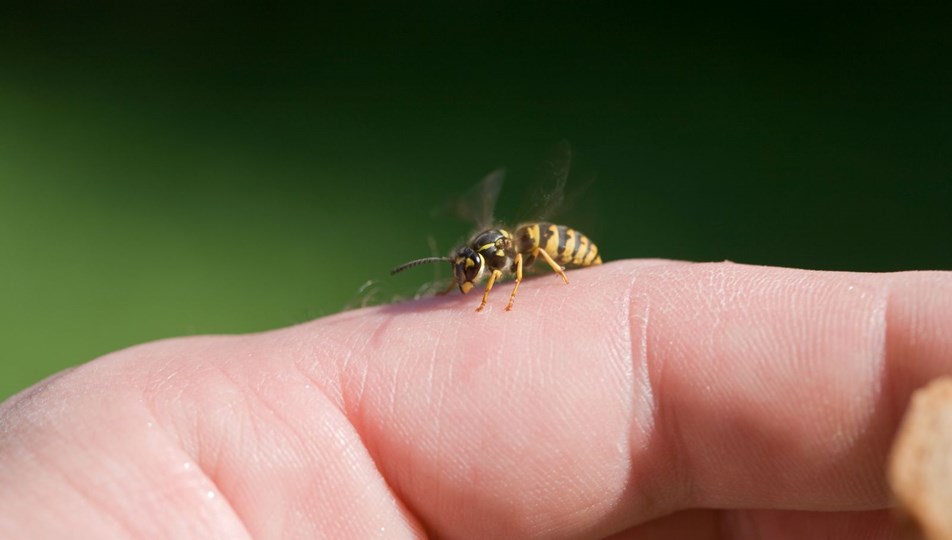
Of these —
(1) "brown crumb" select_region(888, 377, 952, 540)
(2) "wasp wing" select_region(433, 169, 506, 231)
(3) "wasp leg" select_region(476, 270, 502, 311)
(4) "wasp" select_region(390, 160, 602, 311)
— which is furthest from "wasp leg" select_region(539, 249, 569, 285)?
(1) "brown crumb" select_region(888, 377, 952, 540)

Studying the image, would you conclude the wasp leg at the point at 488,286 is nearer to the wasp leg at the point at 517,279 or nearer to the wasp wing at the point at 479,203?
the wasp leg at the point at 517,279

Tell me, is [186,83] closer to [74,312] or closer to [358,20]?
[358,20]

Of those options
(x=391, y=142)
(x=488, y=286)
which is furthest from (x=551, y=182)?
(x=391, y=142)

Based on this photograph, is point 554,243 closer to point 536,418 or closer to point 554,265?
point 554,265

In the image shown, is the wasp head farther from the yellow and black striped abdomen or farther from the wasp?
→ the yellow and black striped abdomen

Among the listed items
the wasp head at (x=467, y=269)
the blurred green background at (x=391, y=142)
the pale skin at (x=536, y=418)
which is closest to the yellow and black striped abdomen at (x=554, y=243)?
the wasp head at (x=467, y=269)

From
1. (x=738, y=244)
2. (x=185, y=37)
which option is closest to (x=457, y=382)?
(x=738, y=244)
